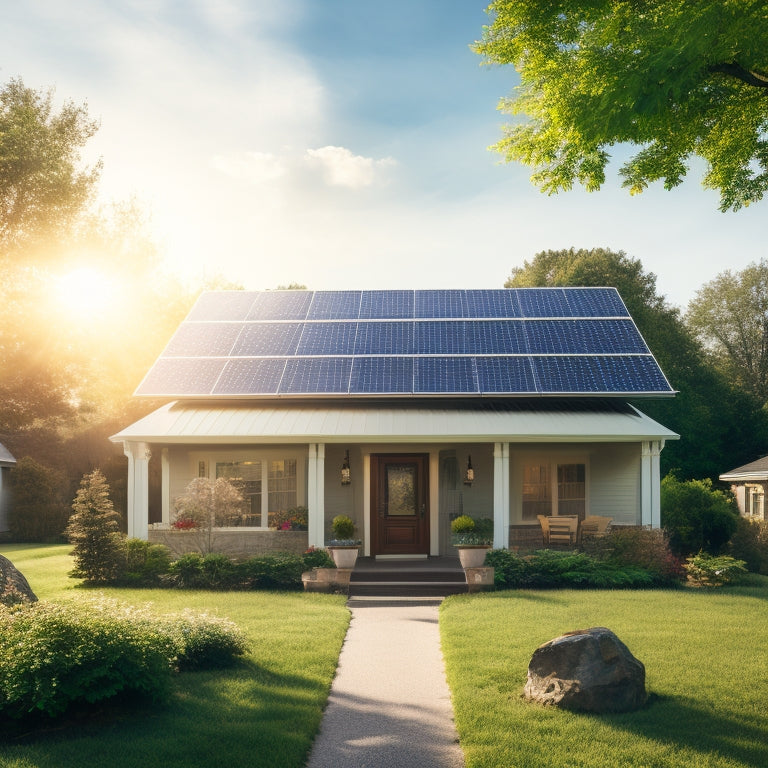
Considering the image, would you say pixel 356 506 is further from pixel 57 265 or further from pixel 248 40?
pixel 57 265

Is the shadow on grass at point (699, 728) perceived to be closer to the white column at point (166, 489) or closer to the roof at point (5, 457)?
the white column at point (166, 489)

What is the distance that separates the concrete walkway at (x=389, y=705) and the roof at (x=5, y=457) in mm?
20172

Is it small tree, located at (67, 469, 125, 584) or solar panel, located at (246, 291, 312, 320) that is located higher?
solar panel, located at (246, 291, 312, 320)

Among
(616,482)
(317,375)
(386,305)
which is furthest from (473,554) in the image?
(386,305)

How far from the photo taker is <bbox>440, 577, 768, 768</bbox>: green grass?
19.6ft

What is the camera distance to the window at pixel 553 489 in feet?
59.7

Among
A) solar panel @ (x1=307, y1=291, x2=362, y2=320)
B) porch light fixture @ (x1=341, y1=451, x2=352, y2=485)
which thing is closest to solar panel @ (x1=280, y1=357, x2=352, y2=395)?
porch light fixture @ (x1=341, y1=451, x2=352, y2=485)

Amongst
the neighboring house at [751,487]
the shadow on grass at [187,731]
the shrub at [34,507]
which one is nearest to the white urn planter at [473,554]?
the shadow on grass at [187,731]

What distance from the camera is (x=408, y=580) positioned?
15.1 meters

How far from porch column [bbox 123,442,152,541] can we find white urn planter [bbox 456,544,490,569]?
6.34 meters

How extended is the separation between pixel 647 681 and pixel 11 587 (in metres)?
6.89

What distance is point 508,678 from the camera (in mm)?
8047

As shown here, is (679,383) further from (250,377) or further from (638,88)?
(638,88)

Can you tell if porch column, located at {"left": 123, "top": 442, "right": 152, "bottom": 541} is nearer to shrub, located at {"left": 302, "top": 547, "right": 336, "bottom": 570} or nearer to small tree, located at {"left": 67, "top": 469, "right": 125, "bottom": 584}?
small tree, located at {"left": 67, "top": 469, "right": 125, "bottom": 584}
